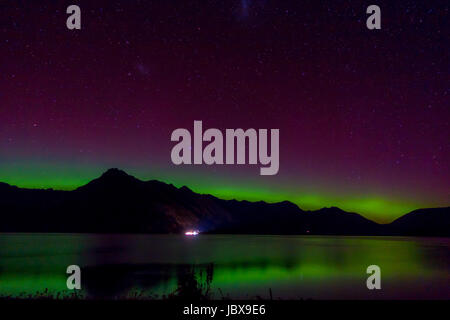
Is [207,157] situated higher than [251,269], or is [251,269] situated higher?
[207,157]

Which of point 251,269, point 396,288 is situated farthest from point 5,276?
point 396,288

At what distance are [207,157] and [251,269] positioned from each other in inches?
1345

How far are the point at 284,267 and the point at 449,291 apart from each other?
907 inches

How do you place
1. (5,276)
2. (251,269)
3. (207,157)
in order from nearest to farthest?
(207,157) < (5,276) < (251,269)

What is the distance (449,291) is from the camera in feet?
115
